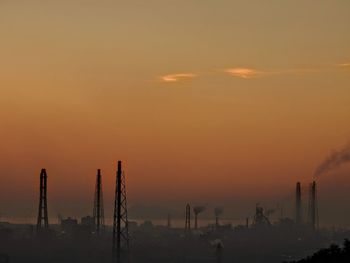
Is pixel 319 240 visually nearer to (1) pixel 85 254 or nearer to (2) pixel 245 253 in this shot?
(2) pixel 245 253

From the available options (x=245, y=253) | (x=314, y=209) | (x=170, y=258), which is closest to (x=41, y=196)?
(x=170, y=258)

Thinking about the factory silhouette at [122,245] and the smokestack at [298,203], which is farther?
the smokestack at [298,203]

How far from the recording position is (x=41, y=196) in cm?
8144

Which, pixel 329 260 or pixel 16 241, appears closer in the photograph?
pixel 329 260

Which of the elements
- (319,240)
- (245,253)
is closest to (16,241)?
(245,253)

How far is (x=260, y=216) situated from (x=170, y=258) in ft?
188

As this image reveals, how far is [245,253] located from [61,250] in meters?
21.8

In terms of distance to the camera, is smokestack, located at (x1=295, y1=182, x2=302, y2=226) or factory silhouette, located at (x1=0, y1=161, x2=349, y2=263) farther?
smokestack, located at (x1=295, y1=182, x2=302, y2=226)

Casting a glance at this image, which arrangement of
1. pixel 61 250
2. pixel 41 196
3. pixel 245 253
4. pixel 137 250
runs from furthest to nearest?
pixel 245 253 < pixel 137 250 < pixel 61 250 < pixel 41 196

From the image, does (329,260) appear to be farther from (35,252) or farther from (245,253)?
(245,253)

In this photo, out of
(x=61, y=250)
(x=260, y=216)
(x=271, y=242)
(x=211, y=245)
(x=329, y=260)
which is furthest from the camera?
(x=260, y=216)

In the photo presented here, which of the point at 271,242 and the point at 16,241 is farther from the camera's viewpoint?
the point at 271,242

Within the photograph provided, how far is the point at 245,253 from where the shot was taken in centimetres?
10081

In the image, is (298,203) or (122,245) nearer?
(122,245)
